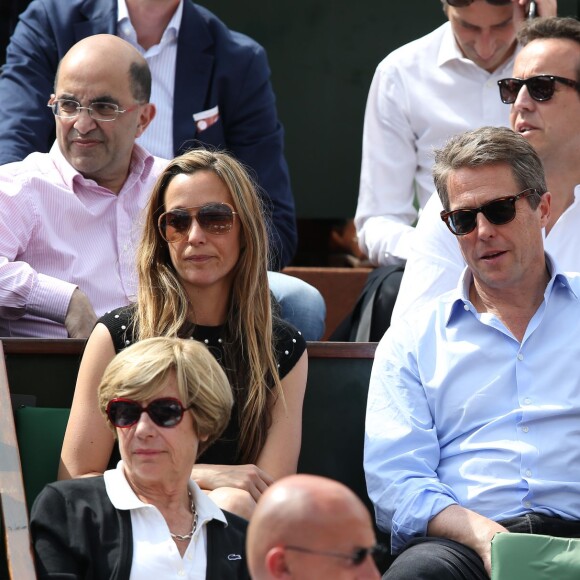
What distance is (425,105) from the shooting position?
5.47 metres

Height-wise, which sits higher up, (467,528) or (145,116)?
(145,116)

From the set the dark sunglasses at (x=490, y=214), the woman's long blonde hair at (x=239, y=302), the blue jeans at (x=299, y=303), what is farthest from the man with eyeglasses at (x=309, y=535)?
the blue jeans at (x=299, y=303)

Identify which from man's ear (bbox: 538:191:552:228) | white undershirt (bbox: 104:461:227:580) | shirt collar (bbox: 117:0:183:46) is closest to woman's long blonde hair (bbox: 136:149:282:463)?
white undershirt (bbox: 104:461:227:580)

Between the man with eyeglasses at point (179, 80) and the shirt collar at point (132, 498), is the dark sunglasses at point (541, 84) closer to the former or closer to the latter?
the man with eyeglasses at point (179, 80)

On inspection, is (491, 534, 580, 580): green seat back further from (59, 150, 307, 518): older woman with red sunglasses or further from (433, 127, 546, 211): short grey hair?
(433, 127, 546, 211): short grey hair

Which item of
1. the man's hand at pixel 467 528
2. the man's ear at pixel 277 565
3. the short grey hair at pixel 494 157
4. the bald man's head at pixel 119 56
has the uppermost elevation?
the bald man's head at pixel 119 56

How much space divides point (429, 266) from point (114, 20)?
1.66m

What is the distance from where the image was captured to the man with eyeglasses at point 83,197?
4.29 metres

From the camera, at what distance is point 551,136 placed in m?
4.60

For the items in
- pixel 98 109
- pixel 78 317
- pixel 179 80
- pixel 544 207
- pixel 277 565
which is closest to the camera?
pixel 277 565

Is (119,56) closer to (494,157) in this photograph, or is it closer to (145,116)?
(145,116)

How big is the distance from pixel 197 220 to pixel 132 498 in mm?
944

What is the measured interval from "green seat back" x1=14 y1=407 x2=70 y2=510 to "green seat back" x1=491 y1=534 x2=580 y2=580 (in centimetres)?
121

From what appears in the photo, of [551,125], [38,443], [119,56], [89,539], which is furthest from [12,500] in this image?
[551,125]
